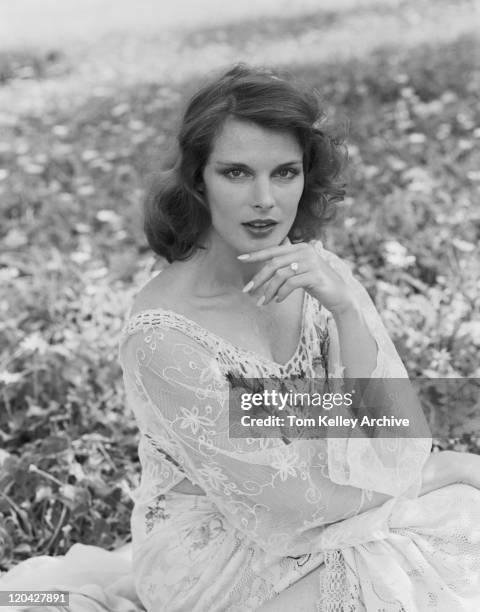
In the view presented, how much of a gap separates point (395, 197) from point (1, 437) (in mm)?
2146

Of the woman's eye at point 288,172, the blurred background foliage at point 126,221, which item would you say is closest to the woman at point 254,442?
the woman's eye at point 288,172

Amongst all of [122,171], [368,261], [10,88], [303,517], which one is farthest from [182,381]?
[10,88]

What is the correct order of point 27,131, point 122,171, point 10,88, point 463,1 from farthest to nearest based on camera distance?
point 463,1
point 10,88
point 27,131
point 122,171

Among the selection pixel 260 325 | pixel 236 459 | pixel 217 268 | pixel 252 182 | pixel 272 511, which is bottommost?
pixel 272 511

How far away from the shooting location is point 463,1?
9.39 metres

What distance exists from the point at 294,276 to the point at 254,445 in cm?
37

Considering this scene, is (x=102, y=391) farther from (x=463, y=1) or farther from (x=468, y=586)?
(x=463, y=1)

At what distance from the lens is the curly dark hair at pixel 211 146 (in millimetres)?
2135

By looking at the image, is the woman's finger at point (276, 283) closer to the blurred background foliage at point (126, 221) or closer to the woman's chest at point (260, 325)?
the woman's chest at point (260, 325)

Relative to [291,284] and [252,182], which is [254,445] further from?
[252,182]

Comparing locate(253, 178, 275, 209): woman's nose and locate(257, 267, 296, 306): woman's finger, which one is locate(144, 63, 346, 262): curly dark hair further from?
locate(257, 267, 296, 306): woman's finger

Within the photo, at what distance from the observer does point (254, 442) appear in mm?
2111

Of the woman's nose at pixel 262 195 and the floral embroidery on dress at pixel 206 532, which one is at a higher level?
the woman's nose at pixel 262 195

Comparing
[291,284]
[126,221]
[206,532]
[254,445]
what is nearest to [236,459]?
Result: [254,445]
